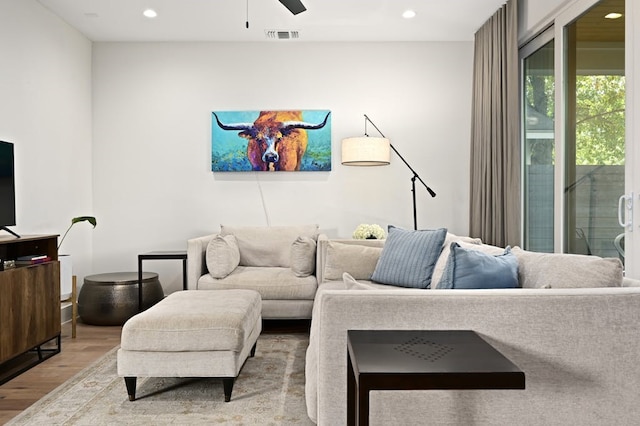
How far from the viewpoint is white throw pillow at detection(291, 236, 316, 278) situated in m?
4.30

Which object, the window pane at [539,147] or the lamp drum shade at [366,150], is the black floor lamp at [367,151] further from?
the window pane at [539,147]

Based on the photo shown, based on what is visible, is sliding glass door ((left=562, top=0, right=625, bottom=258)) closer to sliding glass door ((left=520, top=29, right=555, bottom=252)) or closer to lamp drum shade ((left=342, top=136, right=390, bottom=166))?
sliding glass door ((left=520, top=29, right=555, bottom=252))

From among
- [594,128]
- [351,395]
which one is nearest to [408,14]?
[594,128]

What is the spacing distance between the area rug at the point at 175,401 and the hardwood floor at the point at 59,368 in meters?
0.08

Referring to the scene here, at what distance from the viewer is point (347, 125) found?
5.21 meters

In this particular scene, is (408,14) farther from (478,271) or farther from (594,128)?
(478,271)

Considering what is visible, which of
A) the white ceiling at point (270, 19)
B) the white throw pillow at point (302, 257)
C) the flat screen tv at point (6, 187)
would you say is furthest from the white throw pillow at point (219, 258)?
the white ceiling at point (270, 19)

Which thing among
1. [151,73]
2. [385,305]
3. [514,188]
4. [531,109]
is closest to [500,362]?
[385,305]

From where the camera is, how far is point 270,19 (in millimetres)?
4605

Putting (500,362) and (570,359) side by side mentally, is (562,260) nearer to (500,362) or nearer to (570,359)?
(570,359)

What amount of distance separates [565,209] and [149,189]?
3717 mm

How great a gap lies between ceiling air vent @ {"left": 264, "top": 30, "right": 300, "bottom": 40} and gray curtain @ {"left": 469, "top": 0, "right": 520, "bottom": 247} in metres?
1.69

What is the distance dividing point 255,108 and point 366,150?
1.24 m

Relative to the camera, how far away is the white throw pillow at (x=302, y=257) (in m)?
4.30
